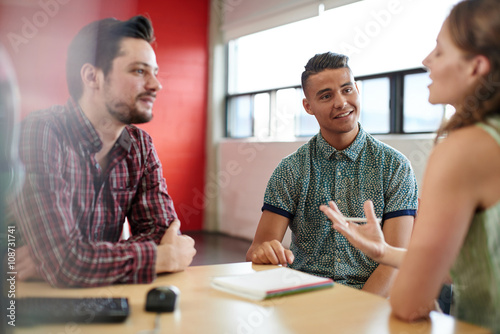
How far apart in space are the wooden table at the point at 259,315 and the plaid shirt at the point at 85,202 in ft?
0.18

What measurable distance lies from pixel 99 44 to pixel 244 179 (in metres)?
3.87

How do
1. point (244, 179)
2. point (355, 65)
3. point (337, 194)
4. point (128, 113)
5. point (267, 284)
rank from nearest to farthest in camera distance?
point (267, 284) → point (128, 113) → point (337, 194) → point (355, 65) → point (244, 179)

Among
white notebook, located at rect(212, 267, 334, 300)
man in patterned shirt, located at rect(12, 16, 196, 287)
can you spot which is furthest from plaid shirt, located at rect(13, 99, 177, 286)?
white notebook, located at rect(212, 267, 334, 300)

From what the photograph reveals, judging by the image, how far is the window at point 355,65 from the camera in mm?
3418

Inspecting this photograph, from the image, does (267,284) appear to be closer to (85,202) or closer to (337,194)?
(85,202)

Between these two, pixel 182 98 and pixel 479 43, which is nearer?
pixel 479 43

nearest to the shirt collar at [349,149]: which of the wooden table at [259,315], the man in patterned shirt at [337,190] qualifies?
the man in patterned shirt at [337,190]

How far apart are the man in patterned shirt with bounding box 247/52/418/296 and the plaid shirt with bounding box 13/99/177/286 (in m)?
0.45

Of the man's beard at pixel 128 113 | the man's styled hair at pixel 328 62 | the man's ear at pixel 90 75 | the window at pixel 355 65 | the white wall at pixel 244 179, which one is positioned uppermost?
the window at pixel 355 65

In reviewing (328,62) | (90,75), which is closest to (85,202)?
(90,75)

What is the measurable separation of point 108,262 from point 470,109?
813 millimetres

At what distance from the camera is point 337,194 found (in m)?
1.71

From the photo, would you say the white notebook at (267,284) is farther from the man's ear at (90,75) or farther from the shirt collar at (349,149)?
the shirt collar at (349,149)

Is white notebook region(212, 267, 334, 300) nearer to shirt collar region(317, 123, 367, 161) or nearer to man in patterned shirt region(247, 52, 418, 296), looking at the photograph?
man in patterned shirt region(247, 52, 418, 296)
